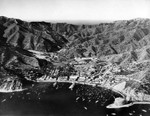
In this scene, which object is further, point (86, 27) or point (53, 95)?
point (86, 27)

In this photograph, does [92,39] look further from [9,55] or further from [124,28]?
[9,55]

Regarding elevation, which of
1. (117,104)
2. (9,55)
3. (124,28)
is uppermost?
(124,28)

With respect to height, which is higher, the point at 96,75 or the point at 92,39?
the point at 92,39

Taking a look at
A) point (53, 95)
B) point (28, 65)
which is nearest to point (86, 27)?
point (28, 65)

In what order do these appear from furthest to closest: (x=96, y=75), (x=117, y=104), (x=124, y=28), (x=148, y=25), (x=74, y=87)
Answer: (x=124, y=28)
(x=148, y=25)
(x=96, y=75)
(x=74, y=87)
(x=117, y=104)

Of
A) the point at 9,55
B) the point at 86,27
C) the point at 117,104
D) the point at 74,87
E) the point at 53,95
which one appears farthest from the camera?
the point at 86,27

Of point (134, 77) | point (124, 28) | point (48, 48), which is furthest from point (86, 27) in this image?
point (134, 77)

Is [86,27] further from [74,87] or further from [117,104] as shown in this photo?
[117,104]
